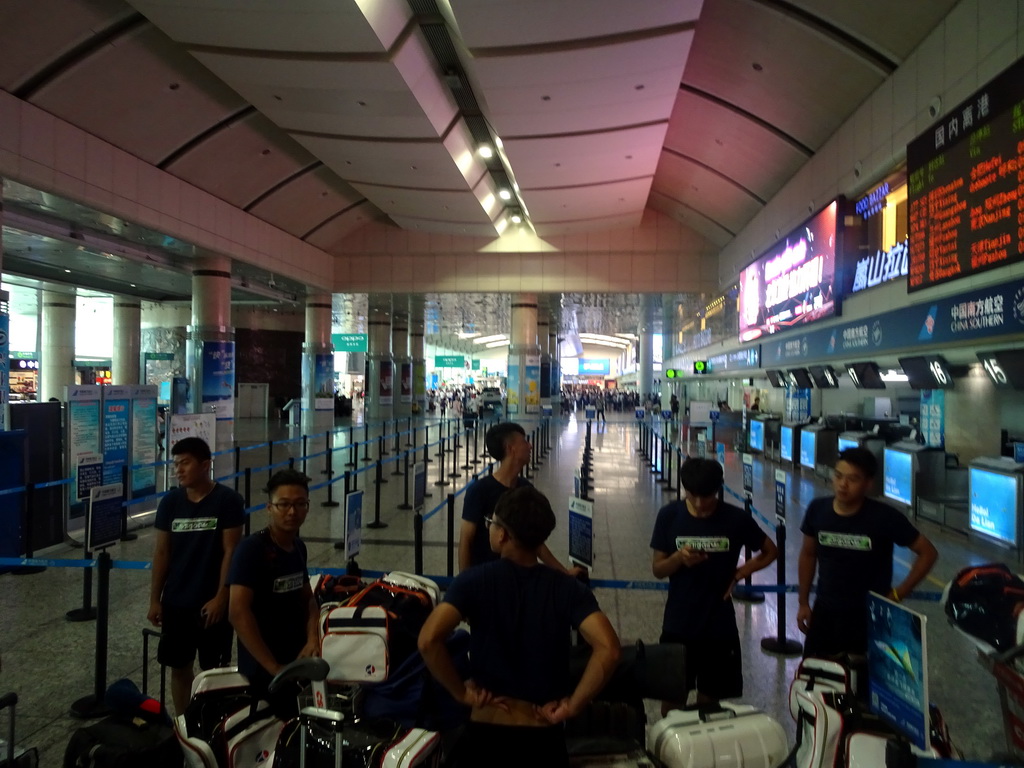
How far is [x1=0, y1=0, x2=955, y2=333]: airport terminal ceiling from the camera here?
9.64 m

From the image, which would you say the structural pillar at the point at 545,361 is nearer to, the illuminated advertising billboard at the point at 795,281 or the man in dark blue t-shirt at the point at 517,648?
the illuminated advertising billboard at the point at 795,281

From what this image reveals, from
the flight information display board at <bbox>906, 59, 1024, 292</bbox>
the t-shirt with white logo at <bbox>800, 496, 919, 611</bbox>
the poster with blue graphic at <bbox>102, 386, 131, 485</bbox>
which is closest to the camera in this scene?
the t-shirt with white logo at <bbox>800, 496, 919, 611</bbox>

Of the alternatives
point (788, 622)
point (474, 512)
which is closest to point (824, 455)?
point (788, 622)

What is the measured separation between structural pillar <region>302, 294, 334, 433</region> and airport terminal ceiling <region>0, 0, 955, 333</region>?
531cm

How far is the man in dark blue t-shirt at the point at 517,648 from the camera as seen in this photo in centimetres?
216

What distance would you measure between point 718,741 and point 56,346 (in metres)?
32.6

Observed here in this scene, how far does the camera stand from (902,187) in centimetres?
1044

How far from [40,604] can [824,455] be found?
1372cm

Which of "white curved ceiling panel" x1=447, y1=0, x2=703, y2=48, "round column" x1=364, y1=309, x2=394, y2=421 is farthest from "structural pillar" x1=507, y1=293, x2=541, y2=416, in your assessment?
"white curved ceiling panel" x1=447, y1=0, x2=703, y2=48

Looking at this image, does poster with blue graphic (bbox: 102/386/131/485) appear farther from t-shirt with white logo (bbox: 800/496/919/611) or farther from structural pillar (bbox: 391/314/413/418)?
structural pillar (bbox: 391/314/413/418)

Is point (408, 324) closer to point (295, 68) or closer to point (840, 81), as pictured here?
point (295, 68)

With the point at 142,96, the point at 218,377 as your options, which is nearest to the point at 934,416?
the point at 142,96

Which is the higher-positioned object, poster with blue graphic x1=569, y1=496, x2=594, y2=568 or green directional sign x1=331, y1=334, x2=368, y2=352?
green directional sign x1=331, y1=334, x2=368, y2=352

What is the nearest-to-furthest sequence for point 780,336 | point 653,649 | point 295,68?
point 653,649
point 295,68
point 780,336
